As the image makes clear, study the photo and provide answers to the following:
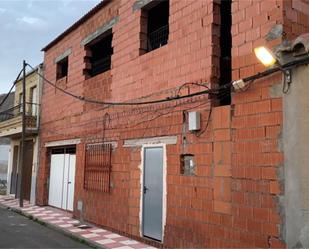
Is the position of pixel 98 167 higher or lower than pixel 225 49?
lower

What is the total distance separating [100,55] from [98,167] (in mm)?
4305

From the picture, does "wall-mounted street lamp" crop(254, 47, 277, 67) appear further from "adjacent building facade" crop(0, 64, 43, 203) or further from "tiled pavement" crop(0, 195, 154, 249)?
"adjacent building facade" crop(0, 64, 43, 203)

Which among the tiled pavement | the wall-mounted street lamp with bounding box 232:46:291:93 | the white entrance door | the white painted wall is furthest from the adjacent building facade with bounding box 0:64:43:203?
the white painted wall

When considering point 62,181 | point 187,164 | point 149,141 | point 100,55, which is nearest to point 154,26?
point 149,141

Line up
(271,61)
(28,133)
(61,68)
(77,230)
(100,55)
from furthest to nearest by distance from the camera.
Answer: (28,133), (61,68), (100,55), (77,230), (271,61)

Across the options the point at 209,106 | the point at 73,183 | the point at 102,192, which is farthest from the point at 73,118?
the point at 209,106

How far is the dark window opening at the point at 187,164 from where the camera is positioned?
25.5ft

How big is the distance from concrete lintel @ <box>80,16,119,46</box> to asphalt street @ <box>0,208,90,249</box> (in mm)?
5869

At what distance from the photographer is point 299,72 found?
19.1ft

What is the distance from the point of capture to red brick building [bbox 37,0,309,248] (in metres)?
6.39

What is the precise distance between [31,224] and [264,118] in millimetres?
8233

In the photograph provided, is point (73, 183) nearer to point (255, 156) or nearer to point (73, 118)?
point (73, 118)

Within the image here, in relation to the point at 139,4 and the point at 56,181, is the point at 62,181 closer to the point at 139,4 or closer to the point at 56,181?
the point at 56,181

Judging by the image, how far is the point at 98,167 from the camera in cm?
1114
